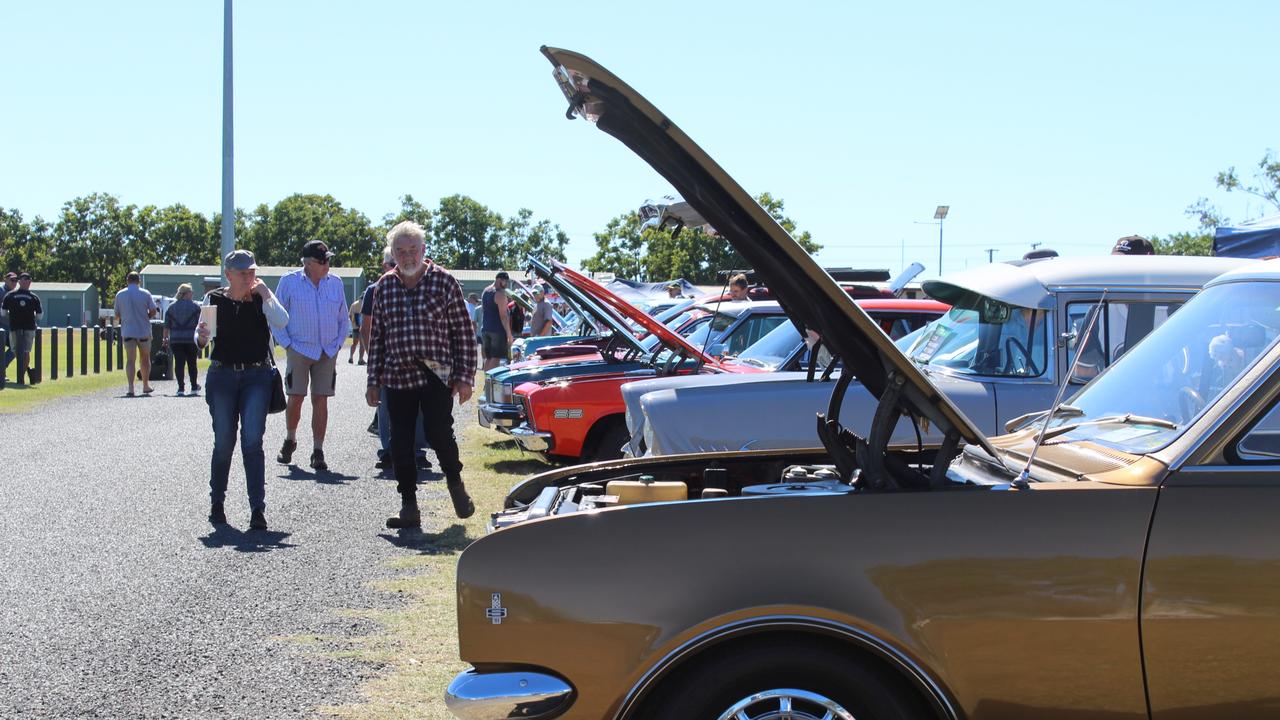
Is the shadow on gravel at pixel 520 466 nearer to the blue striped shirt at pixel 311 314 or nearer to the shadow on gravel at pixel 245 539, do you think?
the blue striped shirt at pixel 311 314

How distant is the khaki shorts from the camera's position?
10.3m

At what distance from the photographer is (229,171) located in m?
22.8

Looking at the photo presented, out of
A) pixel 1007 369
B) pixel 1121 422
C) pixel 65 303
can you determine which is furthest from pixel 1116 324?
pixel 65 303

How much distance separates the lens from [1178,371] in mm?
3801

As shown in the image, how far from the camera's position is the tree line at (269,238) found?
8844 cm

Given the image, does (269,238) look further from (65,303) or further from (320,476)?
(320,476)

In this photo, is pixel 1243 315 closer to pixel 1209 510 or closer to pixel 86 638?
pixel 1209 510

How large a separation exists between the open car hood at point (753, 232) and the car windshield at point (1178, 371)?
55 cm

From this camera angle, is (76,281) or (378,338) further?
(76,281)

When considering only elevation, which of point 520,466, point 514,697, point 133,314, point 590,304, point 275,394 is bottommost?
point 520,466

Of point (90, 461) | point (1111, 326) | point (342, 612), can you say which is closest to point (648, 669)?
point (342, 612)

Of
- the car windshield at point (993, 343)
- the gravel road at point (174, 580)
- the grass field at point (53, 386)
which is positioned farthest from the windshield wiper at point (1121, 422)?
the grass field at point (53, 386)

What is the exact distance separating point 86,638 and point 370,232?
312ft

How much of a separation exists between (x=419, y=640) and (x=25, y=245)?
95.2 metres
